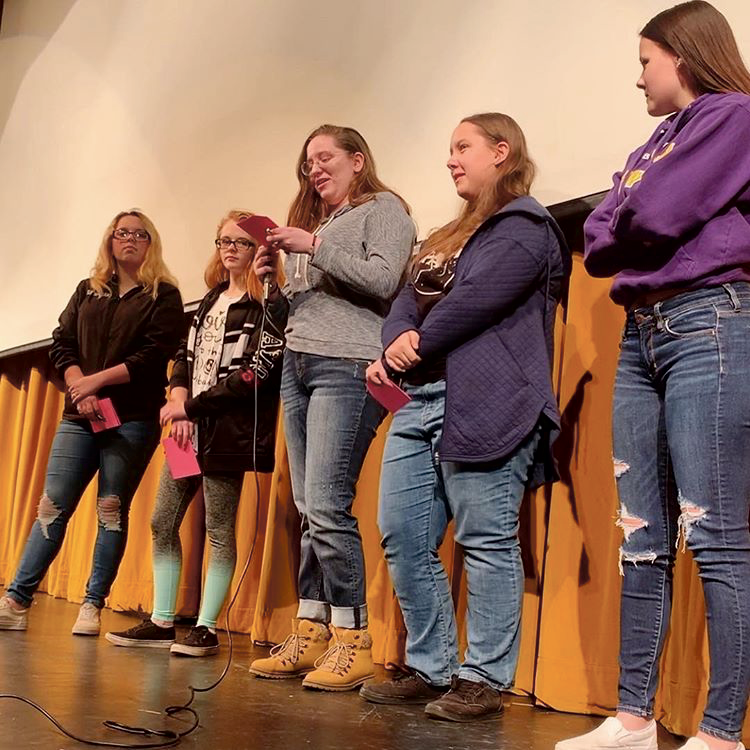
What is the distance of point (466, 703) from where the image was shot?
6.16 feet

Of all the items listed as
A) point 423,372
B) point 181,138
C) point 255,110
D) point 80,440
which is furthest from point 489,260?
point 181,138

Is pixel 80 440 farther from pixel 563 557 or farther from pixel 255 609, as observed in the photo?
pixel 563 557

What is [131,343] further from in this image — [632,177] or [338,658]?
[632,177]

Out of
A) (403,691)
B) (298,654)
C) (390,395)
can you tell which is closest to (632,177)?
(390,395)

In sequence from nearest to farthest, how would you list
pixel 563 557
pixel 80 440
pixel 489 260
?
1. pixel 489 260
2. pixel 563 557
3. pixel 80 440

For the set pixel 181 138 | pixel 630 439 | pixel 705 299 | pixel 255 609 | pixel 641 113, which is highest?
pixel 181 138

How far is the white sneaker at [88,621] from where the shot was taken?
9.52 feet

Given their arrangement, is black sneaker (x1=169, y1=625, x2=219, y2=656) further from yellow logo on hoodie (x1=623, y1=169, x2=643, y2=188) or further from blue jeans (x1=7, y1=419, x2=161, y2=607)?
yellow logo on hoodie (x1=623, y1=169, x2=643, y2=188)

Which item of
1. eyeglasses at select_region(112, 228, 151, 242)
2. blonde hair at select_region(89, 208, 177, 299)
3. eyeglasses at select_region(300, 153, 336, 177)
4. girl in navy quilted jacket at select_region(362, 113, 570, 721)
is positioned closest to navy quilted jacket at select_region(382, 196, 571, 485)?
Result: girl in navy quilted jacket at select_region(362, 113, 570, 721)

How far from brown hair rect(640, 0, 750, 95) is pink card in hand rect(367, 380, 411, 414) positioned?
2.55ft

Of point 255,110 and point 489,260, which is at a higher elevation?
point 255,110

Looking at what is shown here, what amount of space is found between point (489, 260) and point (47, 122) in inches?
138

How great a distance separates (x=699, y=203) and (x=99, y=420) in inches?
77.3

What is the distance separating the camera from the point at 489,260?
6.54 feet
